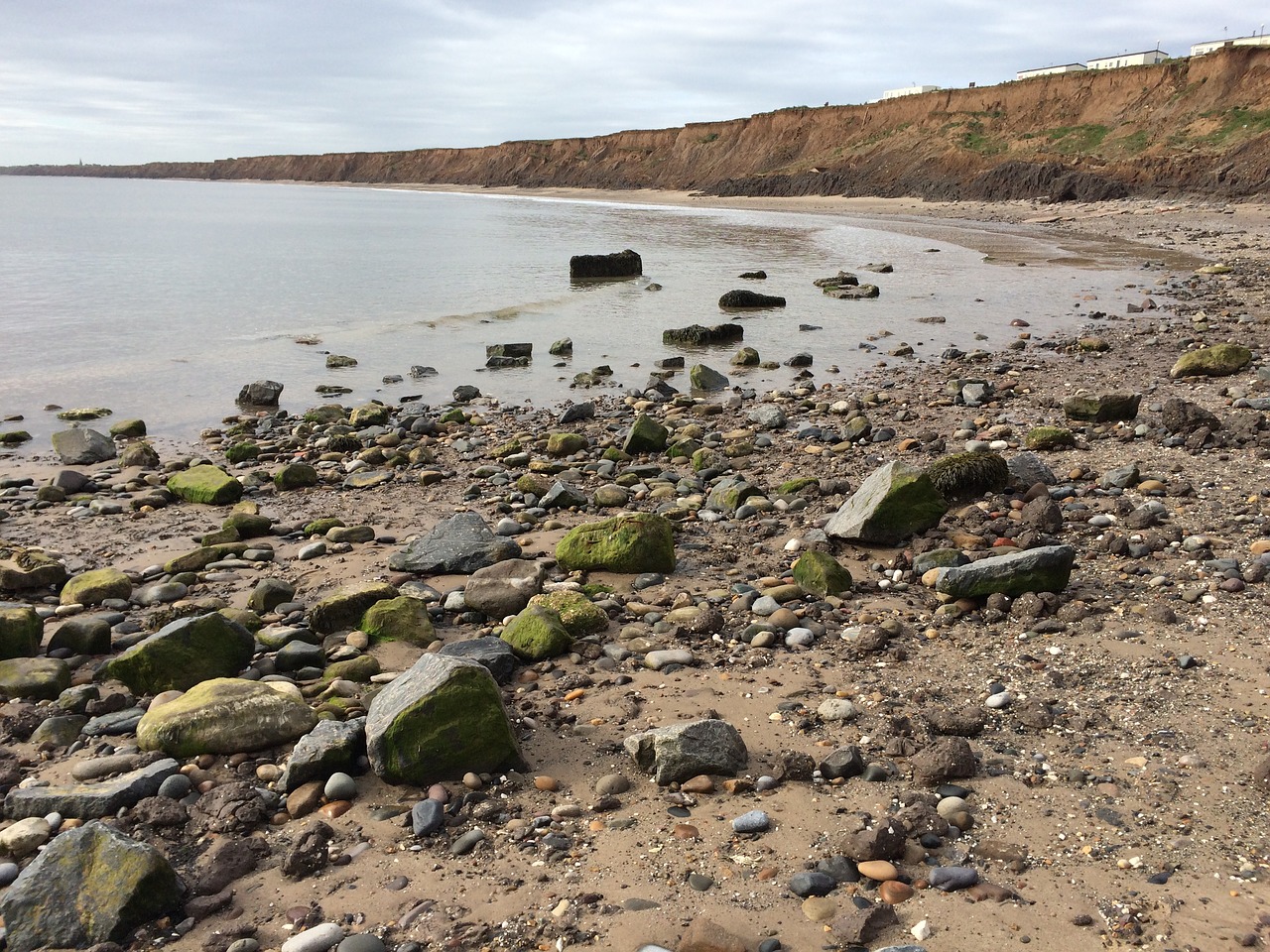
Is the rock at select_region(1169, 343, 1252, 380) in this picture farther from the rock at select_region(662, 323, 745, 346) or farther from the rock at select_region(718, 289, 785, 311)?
the rock at select_region(718, 289, 785, 311)

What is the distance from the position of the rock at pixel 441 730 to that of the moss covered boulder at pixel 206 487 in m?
4.58

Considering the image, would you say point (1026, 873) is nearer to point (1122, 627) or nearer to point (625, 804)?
point (625, 804)

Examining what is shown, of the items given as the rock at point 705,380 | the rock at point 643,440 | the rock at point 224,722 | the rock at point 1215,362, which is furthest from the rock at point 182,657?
the rock at point 1215,362

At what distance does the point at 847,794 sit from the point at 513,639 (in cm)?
195

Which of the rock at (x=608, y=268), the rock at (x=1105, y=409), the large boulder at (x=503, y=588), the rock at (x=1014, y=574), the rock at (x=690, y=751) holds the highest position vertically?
the rock at (x=608, y=268)

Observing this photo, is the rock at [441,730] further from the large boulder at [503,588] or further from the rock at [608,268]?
the rock at [608,268]

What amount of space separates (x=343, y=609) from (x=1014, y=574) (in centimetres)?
366

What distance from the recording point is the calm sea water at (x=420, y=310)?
40.7 ft

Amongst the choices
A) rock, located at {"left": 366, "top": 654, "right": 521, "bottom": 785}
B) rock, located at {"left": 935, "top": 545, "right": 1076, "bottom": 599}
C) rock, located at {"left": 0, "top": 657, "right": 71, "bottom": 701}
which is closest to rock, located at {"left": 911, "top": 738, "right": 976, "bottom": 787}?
→ rock, located at {"left": 935, "top": 545, "right": 1076, "bottom": 599}

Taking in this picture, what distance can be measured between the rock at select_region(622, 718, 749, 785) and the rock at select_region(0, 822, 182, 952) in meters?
1.68

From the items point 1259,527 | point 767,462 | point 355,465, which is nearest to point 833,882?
point 1259,527

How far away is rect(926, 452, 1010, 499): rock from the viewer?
601 centimetres

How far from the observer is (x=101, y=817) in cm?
325

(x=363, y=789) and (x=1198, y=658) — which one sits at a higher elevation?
(x=1198, y=658)
